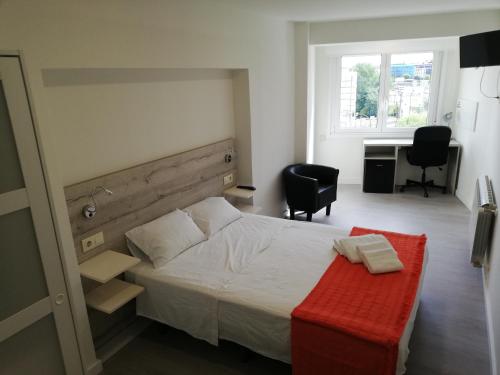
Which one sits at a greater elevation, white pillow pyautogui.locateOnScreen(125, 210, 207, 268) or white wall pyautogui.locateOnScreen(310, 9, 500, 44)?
white wall pyautogui.locateOnScreen(310, 9, 500, 44)

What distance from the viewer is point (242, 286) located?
8.26 ft

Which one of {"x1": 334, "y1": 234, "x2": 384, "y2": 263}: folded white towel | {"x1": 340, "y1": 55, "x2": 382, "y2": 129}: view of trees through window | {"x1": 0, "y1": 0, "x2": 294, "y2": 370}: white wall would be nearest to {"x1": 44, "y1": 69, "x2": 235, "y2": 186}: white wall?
{"x1": 0, "y1": 0, "x2": 294, "y2": 370}: white wall

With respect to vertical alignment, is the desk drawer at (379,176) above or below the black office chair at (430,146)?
below

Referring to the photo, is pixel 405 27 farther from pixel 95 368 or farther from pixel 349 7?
pixel 95 368

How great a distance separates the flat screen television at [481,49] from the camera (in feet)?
9.78

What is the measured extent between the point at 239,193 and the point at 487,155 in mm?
2916

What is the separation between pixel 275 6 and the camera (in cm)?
354

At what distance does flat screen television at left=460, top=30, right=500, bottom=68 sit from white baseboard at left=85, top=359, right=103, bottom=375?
381cm

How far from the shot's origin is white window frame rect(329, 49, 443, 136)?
234 inches

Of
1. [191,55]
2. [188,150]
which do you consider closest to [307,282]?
[188,150]

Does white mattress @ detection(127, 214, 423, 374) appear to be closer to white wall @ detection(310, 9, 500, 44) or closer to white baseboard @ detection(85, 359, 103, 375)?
white baseboard @ detection(85, 359, 103, 375)

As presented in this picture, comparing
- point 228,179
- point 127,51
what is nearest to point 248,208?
point 228,179

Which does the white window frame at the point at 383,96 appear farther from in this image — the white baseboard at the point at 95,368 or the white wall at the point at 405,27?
the white baseboard at the point at 95,368

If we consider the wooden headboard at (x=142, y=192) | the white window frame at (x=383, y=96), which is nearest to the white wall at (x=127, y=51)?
the wooden headboard at (x=142, y=192)
